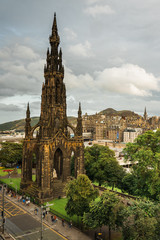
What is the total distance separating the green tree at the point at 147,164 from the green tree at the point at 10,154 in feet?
144

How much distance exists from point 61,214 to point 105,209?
10266mm

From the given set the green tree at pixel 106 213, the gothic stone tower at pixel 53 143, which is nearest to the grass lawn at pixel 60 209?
the gothic stone tower at pixel 53 143

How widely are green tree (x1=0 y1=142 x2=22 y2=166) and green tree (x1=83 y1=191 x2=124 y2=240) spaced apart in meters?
47.0

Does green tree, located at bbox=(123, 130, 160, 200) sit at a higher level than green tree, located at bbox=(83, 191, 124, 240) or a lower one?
higher

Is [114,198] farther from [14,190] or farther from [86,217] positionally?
[14,190]

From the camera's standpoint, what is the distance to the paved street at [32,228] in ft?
77.0

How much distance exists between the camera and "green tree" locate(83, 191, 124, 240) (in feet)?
66.5

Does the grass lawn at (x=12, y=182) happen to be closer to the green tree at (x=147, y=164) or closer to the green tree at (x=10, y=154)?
the green tree at (x=10, y=154)

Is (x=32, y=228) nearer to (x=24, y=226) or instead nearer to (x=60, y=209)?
(x=24, y=226)

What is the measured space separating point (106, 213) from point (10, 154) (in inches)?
1963

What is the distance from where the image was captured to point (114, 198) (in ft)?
71.5

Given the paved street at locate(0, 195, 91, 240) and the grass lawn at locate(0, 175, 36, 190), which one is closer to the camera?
the paved street at locate(0, 195, 91, 240)

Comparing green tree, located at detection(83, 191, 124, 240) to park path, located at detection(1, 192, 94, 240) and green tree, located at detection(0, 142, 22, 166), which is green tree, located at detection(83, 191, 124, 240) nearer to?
park path, located at detection(1, 192, 94, 240)

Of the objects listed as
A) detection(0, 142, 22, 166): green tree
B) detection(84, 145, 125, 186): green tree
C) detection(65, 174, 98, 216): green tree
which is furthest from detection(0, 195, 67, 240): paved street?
detection(0, 142, 22, 166): green tree
